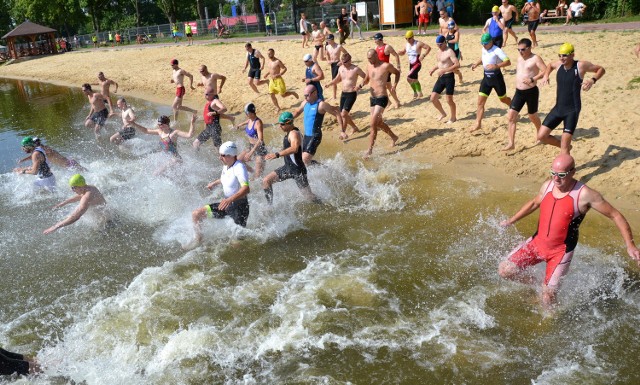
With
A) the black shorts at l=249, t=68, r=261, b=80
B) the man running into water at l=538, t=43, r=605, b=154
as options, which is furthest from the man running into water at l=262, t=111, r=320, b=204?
the black shorts at l=249, t=68, r=261, b=80

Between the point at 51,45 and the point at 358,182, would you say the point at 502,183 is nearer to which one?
the point at 358,182

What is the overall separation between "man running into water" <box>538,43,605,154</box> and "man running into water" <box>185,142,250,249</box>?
459 centimetres

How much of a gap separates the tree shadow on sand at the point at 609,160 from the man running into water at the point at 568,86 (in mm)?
923

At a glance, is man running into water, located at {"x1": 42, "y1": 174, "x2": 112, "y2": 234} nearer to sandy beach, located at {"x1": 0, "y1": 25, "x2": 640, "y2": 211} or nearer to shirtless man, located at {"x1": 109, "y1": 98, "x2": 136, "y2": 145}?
shirtless man, located at {"x1": 109, "y1": 98, "x2": 136, "y2": 145}

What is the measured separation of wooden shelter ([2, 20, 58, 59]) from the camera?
44281 millimetres

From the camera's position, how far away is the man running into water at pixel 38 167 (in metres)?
8.91

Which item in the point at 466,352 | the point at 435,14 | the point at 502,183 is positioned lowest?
the point at 466,352

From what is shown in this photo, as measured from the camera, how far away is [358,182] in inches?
361

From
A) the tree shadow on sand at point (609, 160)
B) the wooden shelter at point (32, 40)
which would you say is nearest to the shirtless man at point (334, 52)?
the tree shadow on sand at point (609, 160)

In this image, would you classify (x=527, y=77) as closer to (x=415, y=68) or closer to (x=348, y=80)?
(x=348, y=80)

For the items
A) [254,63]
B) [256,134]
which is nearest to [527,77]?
[256,134]

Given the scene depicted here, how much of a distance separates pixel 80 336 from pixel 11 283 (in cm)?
→ 198

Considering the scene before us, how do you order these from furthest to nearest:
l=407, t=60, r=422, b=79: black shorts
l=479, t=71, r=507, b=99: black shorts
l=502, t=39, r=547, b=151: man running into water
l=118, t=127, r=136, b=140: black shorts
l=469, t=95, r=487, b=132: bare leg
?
l=407, t=60, r=422, b=79: black shorts
l=118, t=127, r=136, b=140: black shorts
l=469, t=95, r=487, b=132: bare leg
l=479, t=71, r=507, b=99: black shorts
l=502, t=39, r=547, b=151: man running into water

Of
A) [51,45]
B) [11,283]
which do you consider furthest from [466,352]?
[51,45]
